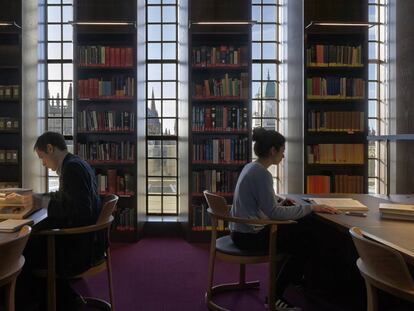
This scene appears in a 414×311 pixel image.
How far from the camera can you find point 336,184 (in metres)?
A: 4.20

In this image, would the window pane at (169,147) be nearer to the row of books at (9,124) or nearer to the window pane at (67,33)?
the row of books at (9,124)

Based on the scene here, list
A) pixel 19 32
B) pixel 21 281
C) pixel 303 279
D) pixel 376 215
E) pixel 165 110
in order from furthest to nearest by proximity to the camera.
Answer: pixel 165 110 < pixel 19 32 < pixel 303 279 < pixel 21 281 < pixel 376 215

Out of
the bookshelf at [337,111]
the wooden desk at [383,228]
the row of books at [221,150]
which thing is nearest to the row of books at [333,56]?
the bookshelf at [337,111]

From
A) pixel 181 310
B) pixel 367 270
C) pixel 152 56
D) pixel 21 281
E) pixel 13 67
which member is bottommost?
pixel 181 310

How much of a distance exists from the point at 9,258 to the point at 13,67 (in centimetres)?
352

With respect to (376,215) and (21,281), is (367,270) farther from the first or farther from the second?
(21,281)

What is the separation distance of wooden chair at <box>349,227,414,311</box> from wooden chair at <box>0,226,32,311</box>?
1.26 metres

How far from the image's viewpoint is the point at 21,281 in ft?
7.25

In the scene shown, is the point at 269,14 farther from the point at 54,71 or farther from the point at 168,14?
the point at 54,71

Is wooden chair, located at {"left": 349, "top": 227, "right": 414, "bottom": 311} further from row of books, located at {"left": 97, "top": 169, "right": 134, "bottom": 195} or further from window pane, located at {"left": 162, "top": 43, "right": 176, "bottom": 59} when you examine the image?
window pane, located at {"left": 162, "top": 43, "right": 176, "bottom": 59}

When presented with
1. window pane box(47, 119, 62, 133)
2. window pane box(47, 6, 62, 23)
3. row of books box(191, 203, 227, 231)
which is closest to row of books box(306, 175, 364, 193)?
row of books box(191, 203, 227, 231)

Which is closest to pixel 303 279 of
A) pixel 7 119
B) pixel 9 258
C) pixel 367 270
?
pixel 367 270

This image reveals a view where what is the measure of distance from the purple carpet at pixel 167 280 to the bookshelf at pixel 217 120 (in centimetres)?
57

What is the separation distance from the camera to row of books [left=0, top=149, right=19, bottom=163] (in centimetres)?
421
